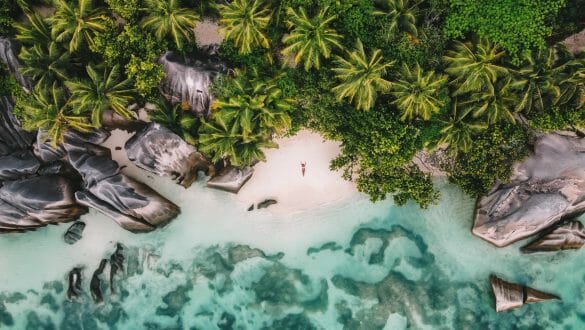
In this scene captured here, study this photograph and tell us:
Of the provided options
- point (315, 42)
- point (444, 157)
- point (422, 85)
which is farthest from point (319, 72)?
point (444, 157)

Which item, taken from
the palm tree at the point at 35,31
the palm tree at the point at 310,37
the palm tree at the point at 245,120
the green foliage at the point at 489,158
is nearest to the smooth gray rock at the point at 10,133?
the palm tree at the point at 35,31

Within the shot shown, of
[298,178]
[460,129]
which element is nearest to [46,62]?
[298,178]

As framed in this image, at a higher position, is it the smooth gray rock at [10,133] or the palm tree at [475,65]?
the palm tree at [475,65]

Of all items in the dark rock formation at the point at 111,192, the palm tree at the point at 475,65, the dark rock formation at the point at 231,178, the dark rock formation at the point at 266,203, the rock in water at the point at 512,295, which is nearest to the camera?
the palm tree at the point at 475,65

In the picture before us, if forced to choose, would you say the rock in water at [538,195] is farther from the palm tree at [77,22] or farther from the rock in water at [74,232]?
the rock in water at [74,232]

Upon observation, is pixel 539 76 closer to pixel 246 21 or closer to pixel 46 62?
pixel 246 21

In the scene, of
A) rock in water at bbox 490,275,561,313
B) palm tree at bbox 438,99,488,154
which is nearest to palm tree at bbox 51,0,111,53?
palm tree at bbox 438,99,488,154
